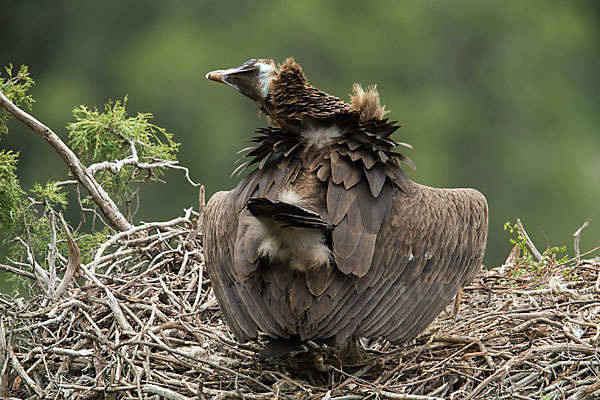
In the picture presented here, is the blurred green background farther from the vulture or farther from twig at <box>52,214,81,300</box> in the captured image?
the vulture

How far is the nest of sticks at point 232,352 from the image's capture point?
3.69 metres

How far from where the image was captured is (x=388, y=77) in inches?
711

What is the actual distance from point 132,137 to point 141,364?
1769mm

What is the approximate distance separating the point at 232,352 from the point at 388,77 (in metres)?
14.5

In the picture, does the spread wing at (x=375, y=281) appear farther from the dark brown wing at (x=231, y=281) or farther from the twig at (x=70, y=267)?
the twig at (x=70, y=267)

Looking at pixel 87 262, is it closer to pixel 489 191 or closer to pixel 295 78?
pixel 295 78

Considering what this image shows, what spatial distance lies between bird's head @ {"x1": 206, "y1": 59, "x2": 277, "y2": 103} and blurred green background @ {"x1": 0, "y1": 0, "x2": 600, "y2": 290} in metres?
7.26

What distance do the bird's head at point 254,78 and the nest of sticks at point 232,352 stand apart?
3.46ft

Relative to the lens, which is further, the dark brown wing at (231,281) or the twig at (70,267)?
the twig at (70,267)

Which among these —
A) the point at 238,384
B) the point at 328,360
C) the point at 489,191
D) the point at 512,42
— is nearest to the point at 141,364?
the point at 238,384

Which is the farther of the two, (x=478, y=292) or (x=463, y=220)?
(x=478, y=292)

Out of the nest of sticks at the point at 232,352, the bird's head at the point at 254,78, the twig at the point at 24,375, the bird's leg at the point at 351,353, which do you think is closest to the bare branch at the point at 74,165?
the nest of sticks at the point at 232,352

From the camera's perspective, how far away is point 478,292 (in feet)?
16.1

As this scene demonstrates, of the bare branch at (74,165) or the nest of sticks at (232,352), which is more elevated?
the bare branch at (74,165)
